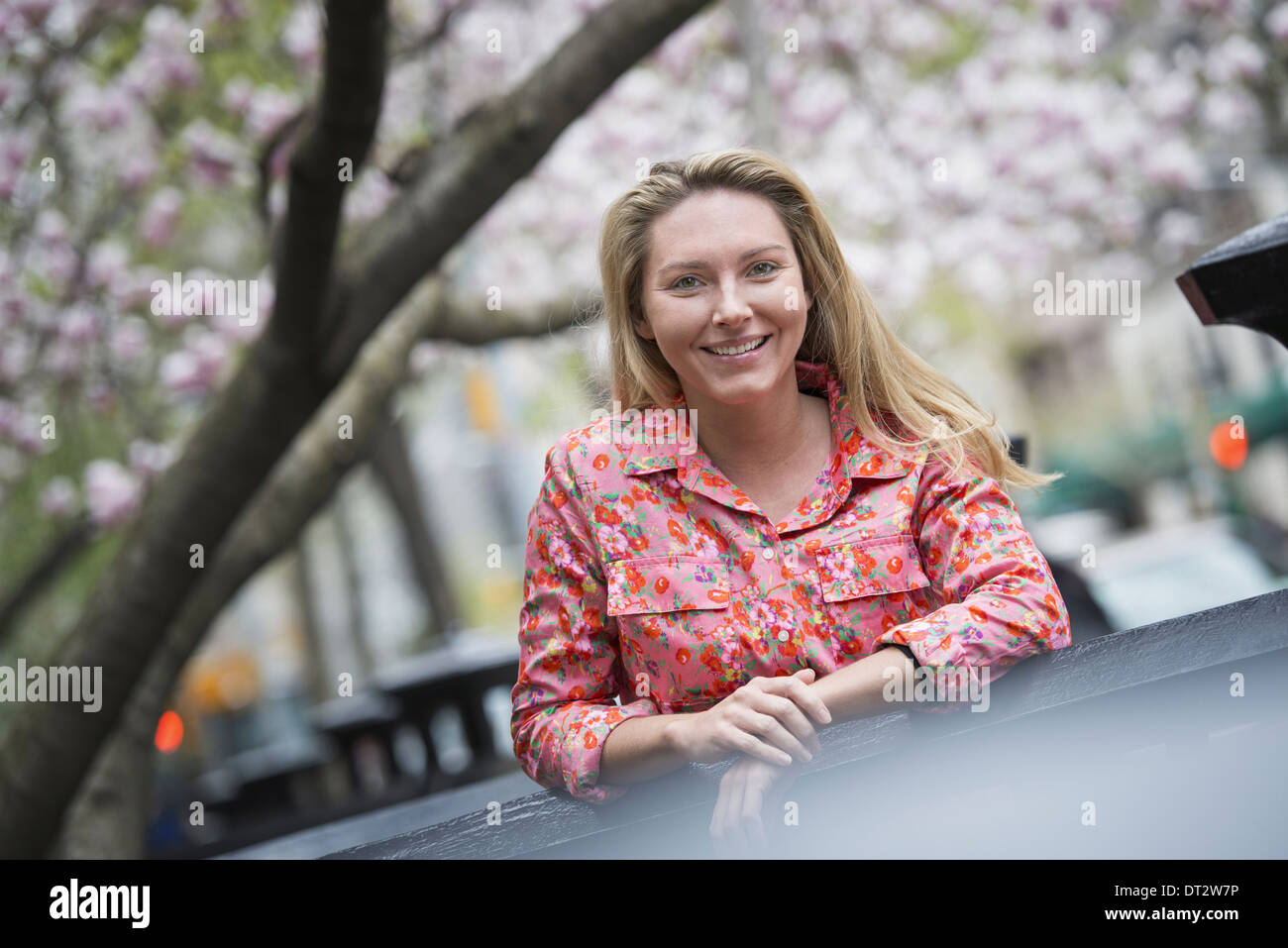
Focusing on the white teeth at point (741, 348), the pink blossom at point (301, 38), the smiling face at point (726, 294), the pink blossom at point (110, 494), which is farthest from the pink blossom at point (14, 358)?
the white teeth at point (741, 348)

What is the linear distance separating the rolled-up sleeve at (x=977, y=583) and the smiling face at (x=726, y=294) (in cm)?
40

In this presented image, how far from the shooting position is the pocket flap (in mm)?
2596

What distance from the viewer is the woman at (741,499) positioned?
8.47ft

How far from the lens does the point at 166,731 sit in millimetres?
9648

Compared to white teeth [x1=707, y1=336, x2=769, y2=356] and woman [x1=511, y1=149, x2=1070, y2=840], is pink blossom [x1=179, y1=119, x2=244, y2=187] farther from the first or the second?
white teeth [x1=707, y1=336, x2=769, y2=356]

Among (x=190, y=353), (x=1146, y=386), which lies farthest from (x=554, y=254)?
(x=1146, y=386)

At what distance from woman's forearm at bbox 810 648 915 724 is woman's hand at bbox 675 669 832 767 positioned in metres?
0.06

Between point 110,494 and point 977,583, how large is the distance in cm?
753

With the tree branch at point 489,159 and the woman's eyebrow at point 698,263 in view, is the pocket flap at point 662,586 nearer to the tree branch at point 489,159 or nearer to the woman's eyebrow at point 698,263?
the woman's eyebrow at point 698,263
